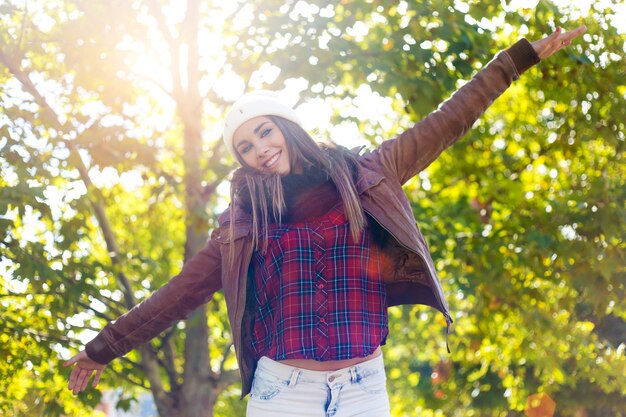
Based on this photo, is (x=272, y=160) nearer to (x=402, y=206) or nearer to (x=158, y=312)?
(x=402, y=206)

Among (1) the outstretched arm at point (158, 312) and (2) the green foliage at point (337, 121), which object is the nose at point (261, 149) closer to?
(1) the outstretched arm at point (158, 312)

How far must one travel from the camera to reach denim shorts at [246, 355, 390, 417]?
3.18 meters

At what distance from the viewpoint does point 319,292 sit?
328 cm

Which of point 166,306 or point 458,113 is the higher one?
point 458,113

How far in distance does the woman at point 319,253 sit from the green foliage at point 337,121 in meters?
2.25

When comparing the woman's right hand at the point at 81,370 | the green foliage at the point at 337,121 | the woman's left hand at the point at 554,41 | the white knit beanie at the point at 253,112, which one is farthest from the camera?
the green foliage at the point at 337,121

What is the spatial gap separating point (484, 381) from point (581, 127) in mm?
4663

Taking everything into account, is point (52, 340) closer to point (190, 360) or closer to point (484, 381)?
point (190, 360)

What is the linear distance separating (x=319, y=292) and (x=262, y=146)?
63 cm

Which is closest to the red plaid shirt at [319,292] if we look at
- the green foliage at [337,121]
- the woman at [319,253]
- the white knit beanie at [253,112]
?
the woman at [319,253]

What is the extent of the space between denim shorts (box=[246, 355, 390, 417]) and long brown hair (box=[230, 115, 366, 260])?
1.57ft

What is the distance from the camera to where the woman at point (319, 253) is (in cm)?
322

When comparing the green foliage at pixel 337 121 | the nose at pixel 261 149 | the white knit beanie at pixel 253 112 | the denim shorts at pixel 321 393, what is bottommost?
the denim shorts at pixel 321 393

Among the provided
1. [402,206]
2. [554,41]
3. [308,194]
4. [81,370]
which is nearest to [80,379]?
[81,370]
